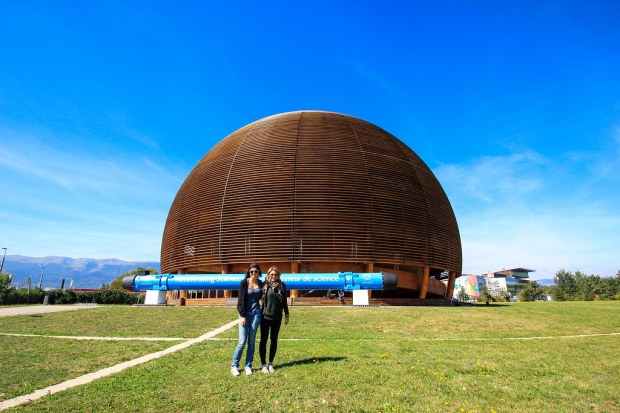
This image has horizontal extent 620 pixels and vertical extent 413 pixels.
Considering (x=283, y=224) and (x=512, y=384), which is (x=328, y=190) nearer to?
(x=283, y=224)

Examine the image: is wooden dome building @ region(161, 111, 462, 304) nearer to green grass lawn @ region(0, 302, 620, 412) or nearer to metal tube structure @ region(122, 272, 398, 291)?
metal tube structure @ region(122, 272, 398, 291)

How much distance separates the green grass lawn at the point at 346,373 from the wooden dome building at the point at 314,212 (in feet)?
43.3

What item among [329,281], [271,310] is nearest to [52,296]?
[329,281]

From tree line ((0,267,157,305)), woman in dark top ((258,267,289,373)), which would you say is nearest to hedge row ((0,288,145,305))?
tree line ((0,267,157,305))

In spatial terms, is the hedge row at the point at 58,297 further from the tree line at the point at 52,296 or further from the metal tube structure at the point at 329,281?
the metal tube structure at the point at 329,281

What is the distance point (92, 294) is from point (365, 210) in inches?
2044

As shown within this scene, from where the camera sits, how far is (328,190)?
2705 centimetres

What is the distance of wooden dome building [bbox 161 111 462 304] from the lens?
26094 millimetres

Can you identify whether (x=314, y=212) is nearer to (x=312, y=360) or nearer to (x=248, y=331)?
(x=312, y=360)

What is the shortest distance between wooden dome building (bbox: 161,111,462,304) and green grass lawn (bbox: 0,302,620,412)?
520 inches

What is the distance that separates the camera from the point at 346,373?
629cm

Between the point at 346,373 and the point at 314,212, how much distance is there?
2023cm

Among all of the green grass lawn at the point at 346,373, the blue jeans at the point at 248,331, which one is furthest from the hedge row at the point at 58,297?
the blue jeans at the point at 248,331

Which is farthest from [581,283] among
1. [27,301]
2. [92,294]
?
[27,301]
